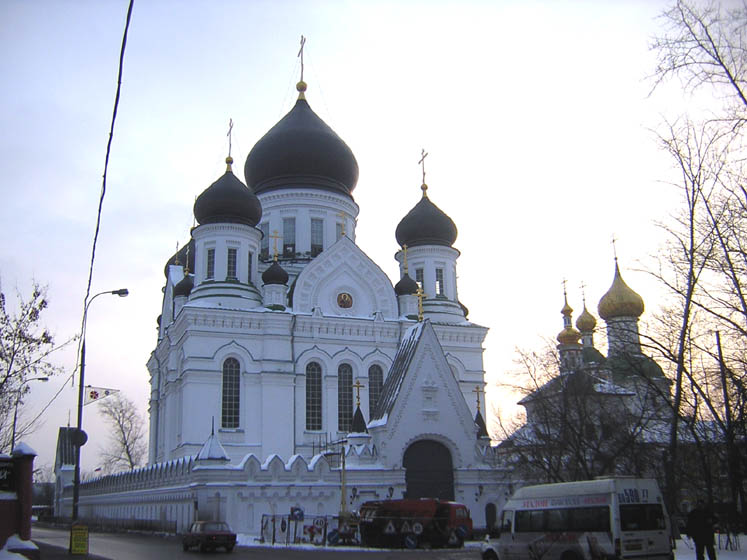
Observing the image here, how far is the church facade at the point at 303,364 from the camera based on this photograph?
27203mm

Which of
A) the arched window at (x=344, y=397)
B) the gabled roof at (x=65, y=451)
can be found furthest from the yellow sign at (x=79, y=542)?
the gabled roof at (x=65, y=451)

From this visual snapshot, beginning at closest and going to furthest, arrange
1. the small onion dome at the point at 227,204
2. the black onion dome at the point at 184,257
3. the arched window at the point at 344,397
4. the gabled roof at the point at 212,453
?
the gabled roof at the point at 212,453, the arched window at the point at 344,397, the small onion dome at the point at 227,204, the black onion dome at the point at 184,257

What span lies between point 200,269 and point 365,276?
7739 millimetres

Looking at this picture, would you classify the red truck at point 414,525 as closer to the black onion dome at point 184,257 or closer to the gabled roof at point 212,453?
the gabled roof at point 212,453

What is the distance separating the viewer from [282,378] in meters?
34.6

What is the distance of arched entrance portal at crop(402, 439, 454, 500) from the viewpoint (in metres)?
28.4

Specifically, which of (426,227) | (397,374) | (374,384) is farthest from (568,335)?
(397,374)

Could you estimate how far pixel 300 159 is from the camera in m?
40.7

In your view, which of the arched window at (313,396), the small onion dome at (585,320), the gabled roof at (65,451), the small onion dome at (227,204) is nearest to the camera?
the arched window at (313,396)

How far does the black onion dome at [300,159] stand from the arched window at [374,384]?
10.2 m

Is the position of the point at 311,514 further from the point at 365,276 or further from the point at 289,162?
the point at 289,162

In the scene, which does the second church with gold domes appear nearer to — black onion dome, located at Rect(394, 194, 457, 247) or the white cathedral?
the white cathedral

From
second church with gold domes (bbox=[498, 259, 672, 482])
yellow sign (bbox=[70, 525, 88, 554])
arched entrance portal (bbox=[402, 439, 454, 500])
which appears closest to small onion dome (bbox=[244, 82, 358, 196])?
arched entrance portal (bbox=[402, 439, 454, 500])

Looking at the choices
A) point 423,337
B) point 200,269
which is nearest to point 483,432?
point 423,337
